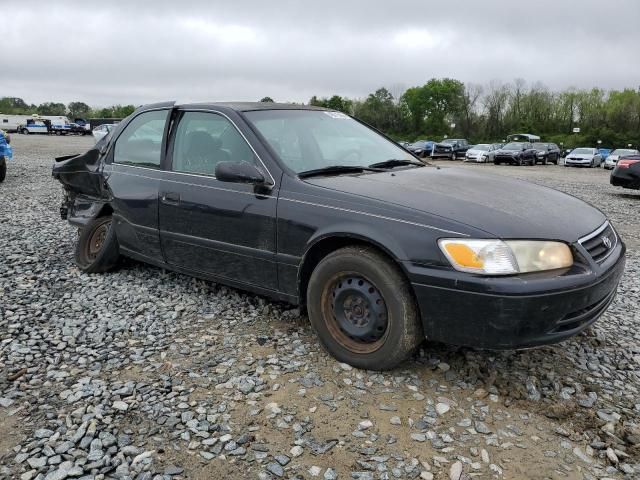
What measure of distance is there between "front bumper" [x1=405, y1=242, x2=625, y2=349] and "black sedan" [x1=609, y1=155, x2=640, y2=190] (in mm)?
11364

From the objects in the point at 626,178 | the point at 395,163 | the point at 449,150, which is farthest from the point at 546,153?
the point at 395,163

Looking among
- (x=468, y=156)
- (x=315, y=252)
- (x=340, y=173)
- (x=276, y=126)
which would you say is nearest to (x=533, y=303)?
(x=315, y=252)

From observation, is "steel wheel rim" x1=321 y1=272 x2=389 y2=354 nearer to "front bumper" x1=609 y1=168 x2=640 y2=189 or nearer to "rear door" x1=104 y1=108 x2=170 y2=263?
"rear door" x1=104 y1=108 x2=170 y2=263

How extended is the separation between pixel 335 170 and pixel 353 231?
0.74 m

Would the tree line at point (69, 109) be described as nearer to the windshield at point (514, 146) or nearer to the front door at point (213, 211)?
→ the windshield at point (514, 146)

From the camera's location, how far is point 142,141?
14.9 ft

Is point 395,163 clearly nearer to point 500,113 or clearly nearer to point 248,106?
point 248,106

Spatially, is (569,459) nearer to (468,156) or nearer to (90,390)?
(90,390)

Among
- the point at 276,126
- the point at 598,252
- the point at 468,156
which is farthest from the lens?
the point at 468,156

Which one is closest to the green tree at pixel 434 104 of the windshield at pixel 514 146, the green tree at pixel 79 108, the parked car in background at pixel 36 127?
the windshield at pixel 514 146

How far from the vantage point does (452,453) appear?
7.80 ft

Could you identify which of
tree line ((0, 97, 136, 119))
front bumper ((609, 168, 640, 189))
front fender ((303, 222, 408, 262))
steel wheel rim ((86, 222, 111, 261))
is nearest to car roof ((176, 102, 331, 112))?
front fender ((303, 222, 408, 262))

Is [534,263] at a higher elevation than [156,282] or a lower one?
higher

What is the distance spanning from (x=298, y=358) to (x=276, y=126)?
1.66m
